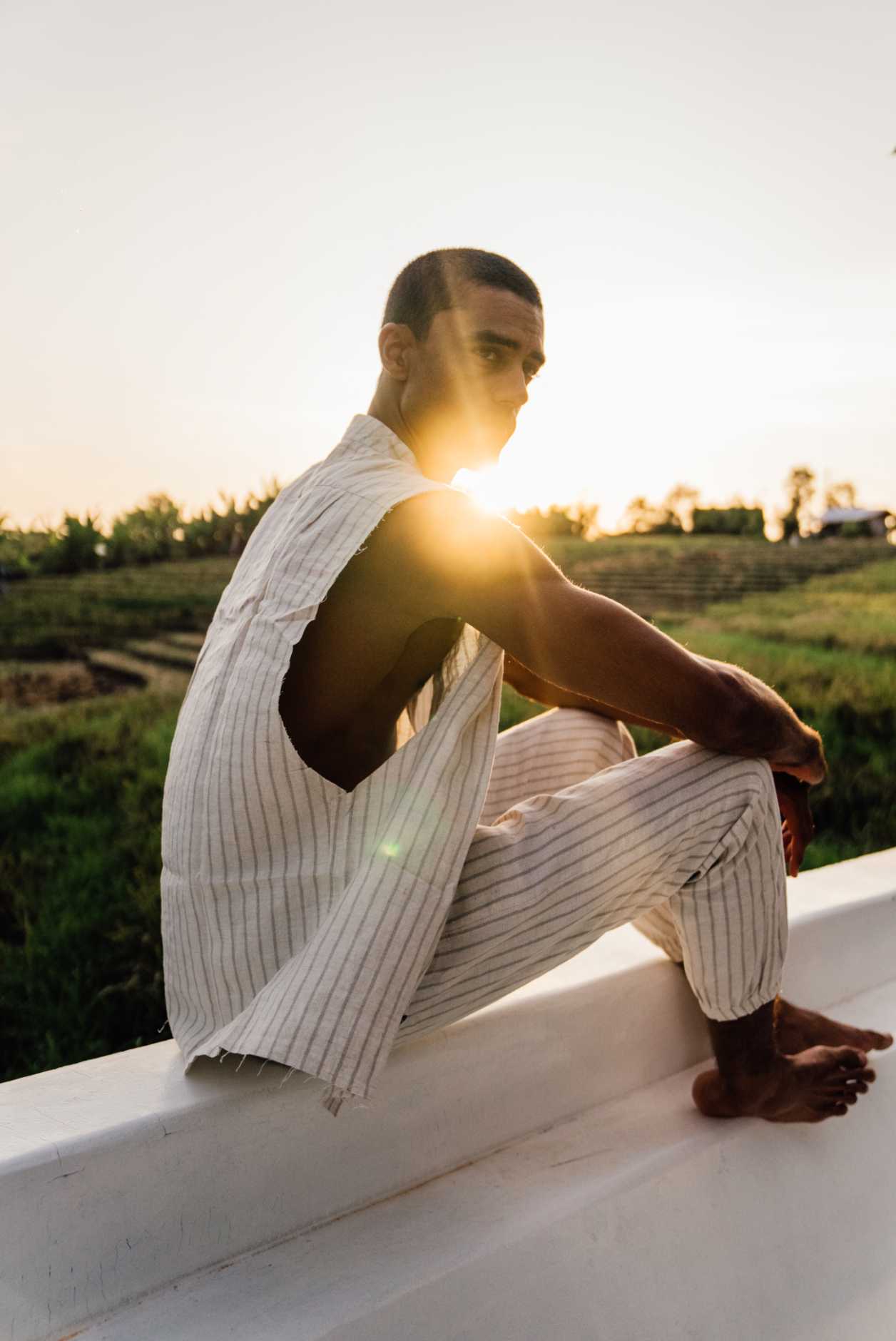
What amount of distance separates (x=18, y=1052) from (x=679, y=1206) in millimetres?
1263

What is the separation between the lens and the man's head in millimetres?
1481

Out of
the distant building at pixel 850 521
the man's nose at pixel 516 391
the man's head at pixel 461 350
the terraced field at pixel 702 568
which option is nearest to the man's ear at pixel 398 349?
the man's head at pixel 461 350

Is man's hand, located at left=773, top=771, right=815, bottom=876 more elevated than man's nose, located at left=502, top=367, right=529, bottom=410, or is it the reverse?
man's nose, located at left=502, top=367, right=529, bottom=410

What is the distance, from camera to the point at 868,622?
16.9 ft

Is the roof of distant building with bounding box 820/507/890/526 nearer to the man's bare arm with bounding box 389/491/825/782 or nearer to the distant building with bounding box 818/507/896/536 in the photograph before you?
the distant building with bounding box 818/507/896/536

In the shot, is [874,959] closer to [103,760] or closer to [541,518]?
[103,760]

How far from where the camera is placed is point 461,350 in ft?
4.85

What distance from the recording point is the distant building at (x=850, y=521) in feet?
24.1

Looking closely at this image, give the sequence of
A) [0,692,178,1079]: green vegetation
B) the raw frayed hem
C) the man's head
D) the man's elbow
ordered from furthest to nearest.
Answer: [0,692,178,1079]: green vegetation < the man's head < the man's elbow < the raw frayed hem

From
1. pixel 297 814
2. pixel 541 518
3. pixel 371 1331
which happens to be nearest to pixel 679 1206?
pixel 371 1331

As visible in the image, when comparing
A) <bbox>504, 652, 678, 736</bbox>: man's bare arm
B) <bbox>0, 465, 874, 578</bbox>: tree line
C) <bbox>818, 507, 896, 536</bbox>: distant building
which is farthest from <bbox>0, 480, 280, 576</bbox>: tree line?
<bbox>818, 507, 896, 536</bbox>: distant building

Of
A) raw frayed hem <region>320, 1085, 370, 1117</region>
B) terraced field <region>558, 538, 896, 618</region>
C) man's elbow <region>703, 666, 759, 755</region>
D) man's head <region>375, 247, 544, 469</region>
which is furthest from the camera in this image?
terraced field <region>558, 538, 896, 618</region>

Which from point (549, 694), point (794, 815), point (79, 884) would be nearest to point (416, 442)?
point (549, 694)

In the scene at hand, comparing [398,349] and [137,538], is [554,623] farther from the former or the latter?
[137,538]
